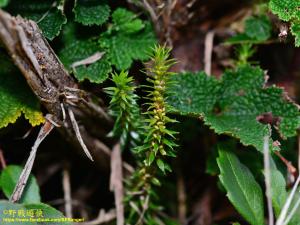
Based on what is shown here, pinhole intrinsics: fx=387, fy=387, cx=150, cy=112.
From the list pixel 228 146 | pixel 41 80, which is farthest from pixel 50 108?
pixel 228 146

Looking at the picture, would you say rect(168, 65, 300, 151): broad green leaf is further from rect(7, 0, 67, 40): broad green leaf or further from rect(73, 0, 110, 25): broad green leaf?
rect(7, 0, 67, 40): broad green leaf

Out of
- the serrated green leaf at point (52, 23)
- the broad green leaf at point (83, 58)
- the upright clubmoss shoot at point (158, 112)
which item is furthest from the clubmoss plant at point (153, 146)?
the serrated green leaf at point (52, 23)

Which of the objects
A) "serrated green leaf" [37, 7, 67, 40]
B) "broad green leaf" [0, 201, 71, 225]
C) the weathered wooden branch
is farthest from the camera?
"serrated green leaf" [37, 7, 67, 40]

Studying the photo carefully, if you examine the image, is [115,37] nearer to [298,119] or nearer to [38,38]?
[38,38]

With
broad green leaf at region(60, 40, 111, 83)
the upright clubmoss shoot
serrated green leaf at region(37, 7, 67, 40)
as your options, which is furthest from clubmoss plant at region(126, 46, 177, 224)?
serrated green leaf at region(37, 7, 67, 40)

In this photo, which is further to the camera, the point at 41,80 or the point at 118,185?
the point at 118,185

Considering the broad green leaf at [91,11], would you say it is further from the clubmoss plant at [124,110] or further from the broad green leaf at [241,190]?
the broad green leaf at [241,190]
